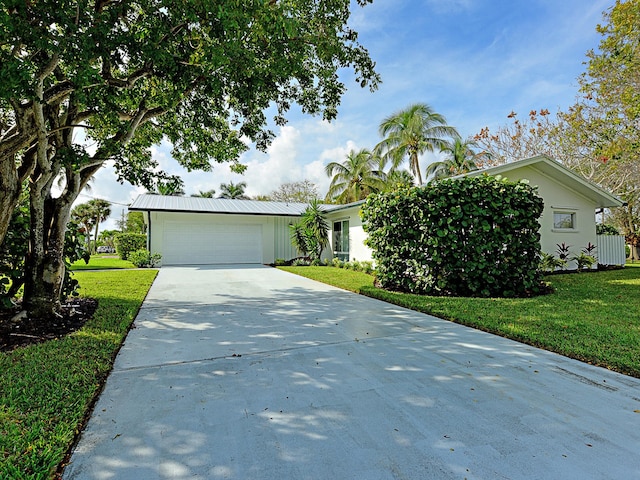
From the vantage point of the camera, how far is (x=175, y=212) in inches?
589

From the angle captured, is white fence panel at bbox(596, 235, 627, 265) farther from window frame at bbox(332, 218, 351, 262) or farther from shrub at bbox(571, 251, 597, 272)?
window frame at bbox(332, 218, 351, 262)

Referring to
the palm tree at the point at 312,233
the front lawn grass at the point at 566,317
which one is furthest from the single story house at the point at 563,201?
the palm tree at the point at 312,233

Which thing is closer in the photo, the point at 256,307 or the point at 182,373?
the point at 182,373

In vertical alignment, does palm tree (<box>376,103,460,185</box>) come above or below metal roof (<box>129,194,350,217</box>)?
above

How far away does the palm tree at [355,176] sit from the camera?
24.2 meters

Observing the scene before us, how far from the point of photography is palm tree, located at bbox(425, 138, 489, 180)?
20781 millimetres

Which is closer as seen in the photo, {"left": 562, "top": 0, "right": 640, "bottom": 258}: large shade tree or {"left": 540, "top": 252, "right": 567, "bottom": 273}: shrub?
{"left": 562, "top": 0, "right": 640, "bottom": 258}: large shade tree

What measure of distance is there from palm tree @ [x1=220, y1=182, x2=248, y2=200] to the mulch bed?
27.9 metres

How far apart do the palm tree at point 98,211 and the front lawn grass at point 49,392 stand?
1379 inches

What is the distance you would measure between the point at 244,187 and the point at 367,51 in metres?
28.1

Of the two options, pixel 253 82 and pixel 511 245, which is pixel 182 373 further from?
pixel 511 245

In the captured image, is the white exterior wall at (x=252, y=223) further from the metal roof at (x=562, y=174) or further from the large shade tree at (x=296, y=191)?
the large shade tree at (x=296, y=191)

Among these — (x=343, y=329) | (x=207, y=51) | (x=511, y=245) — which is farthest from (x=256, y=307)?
(x=511, y=245)

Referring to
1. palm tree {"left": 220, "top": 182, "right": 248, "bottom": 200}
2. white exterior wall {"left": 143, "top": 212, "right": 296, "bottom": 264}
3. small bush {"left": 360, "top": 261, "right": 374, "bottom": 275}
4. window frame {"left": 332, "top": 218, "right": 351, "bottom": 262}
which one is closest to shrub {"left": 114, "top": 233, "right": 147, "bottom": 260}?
white exterior wall {"left": 143, "top": 212, "right": 296, "bottom": 264}
